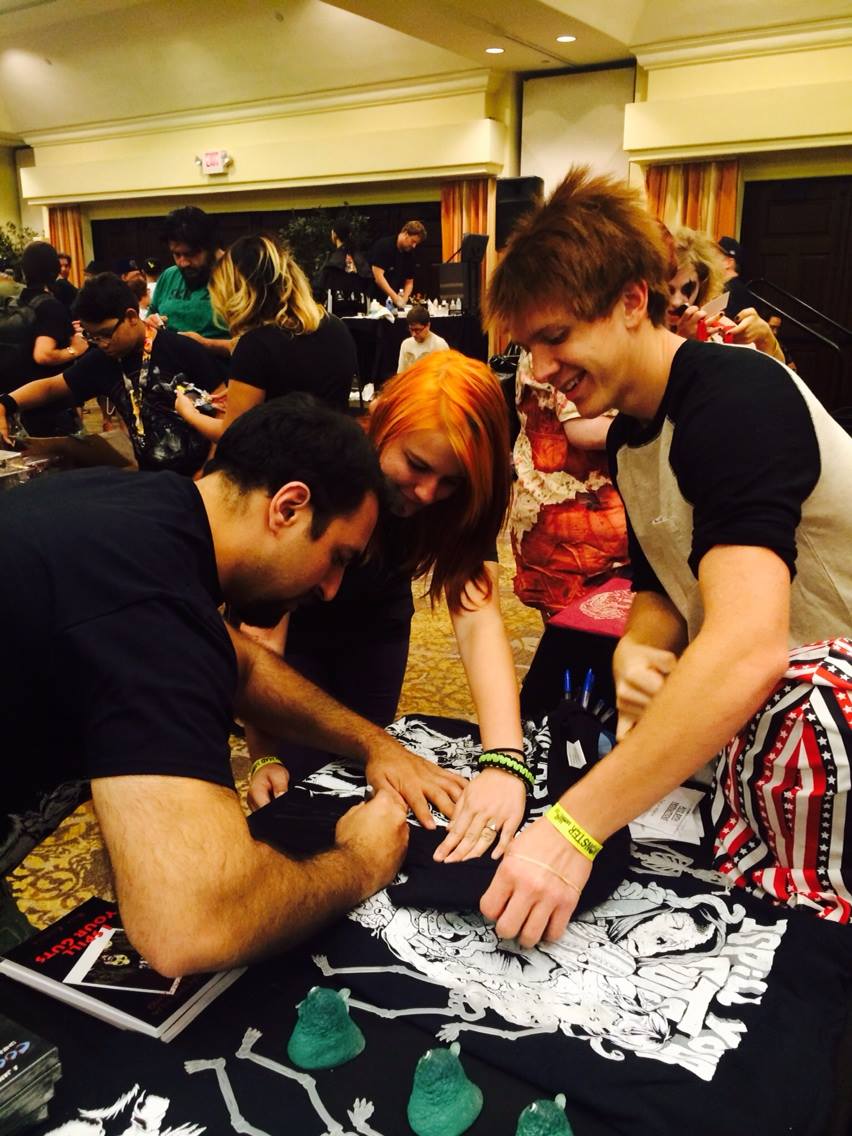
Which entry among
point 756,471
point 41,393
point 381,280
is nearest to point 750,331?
point 756,471

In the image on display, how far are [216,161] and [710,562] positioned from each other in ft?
37.0

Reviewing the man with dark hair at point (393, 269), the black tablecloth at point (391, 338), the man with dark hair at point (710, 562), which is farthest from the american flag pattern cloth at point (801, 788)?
the man with dark hair at point (393, 269)

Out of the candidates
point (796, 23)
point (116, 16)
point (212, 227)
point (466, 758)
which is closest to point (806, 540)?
point (466, 758)

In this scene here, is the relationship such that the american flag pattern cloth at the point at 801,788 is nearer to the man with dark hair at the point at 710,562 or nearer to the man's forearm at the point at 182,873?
the man with dark hair at the point at 710,562

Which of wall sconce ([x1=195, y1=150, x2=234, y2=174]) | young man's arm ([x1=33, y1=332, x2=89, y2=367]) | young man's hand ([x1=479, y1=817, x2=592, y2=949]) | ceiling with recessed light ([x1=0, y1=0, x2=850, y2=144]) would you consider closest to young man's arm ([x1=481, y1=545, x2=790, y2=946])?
young man's hand ([x1=479, y1=817, x2=592, y2=949])

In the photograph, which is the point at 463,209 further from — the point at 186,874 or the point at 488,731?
the point at 186,874

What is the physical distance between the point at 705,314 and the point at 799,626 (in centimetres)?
127

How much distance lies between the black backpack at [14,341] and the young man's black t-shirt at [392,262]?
4941 millimetres

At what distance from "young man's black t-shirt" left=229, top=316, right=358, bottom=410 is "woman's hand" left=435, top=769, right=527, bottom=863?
1402 millimetres

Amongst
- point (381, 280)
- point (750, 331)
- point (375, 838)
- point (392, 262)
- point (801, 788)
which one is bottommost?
point (375, 838)

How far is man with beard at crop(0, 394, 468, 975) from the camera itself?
2.51 ft

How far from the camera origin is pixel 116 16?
10078 mm

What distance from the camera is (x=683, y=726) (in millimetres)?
944

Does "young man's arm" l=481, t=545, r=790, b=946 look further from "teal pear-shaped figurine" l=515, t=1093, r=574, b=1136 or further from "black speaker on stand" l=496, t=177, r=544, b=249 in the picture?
"black speaker on stand" l=496, t=177, r=544, b=249
